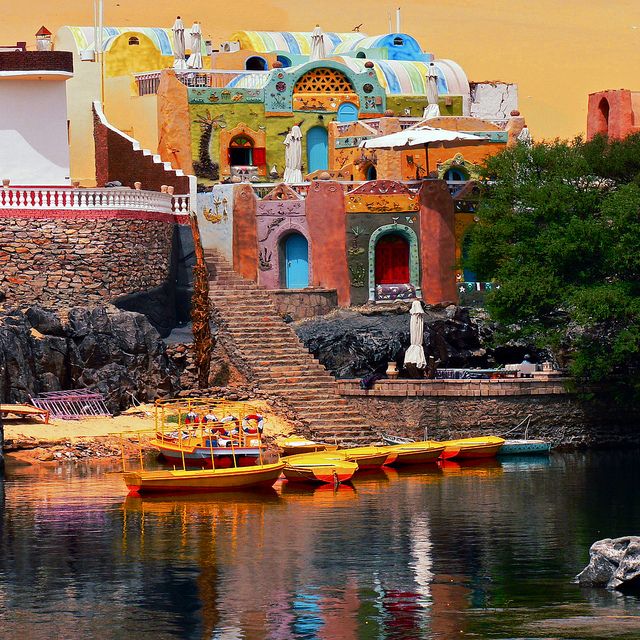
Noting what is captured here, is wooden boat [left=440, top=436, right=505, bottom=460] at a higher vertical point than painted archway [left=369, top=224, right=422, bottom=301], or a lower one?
lower

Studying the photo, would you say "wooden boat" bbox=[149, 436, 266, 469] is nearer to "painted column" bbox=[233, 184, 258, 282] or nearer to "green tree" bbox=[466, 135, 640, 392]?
"green tree" bbox=[466, 135, 640, 392]

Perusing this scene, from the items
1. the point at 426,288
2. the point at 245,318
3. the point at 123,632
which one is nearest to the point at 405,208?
the point at 426,288

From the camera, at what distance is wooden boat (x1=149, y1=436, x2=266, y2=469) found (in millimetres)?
55156

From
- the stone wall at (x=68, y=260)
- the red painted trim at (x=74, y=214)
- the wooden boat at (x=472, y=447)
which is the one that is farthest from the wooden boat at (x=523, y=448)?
the red painted trim at (x=74, y=214)

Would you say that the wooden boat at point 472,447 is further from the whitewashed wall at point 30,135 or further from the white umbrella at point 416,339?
the whitewashed wall at point 30,135

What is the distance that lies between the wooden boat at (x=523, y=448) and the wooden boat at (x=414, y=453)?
8.25 ft

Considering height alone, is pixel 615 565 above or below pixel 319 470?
below

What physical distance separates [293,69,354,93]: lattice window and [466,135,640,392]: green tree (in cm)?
1056

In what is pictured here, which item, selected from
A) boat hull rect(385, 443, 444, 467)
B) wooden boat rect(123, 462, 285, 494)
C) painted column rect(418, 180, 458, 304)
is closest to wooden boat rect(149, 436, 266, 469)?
wooden boat rect(123, 462, 285, 494)

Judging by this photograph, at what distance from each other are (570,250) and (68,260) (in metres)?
14.7

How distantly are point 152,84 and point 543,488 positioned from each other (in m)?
25.6

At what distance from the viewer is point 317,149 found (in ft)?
243

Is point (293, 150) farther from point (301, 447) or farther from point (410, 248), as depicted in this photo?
point (301, 447)

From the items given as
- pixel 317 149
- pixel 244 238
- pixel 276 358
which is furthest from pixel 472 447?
pixel 317 149
